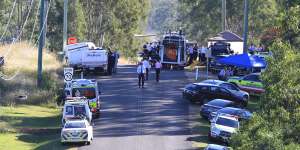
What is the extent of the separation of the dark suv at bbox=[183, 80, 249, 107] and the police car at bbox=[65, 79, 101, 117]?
592cm

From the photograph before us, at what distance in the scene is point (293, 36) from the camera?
57.4 feet

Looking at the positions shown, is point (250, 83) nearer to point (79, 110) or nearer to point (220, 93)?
point (220, 93)

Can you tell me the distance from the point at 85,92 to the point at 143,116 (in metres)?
3.29

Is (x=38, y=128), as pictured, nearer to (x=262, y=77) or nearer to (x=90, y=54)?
(x=90, y=54)

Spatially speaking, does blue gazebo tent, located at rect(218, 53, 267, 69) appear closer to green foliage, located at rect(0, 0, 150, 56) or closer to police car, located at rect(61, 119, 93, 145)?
police car, located at rect(61, 119, 93, 145)

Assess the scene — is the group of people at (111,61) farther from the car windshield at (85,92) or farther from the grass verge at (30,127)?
the car windshield at (85,92)

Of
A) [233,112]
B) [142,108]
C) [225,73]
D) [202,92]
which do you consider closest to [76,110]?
[142,108]

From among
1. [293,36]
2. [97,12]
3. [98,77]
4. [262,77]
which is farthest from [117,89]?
[97,12]

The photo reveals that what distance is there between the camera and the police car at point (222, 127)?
28547 millimetres

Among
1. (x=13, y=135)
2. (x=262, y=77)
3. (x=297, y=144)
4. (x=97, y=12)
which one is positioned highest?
(x=97, y=12)

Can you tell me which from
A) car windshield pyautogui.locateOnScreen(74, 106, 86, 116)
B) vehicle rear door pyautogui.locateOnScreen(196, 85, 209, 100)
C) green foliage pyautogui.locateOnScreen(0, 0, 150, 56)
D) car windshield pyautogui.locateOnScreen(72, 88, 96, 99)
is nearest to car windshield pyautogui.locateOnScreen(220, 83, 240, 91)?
vehicle rear door pyautogui.locateOnScreen(196, 85, 209, 100)

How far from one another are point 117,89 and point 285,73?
98.3 feet

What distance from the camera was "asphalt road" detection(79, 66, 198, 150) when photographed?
28594 millimetres

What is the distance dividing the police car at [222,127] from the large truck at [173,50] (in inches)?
829
